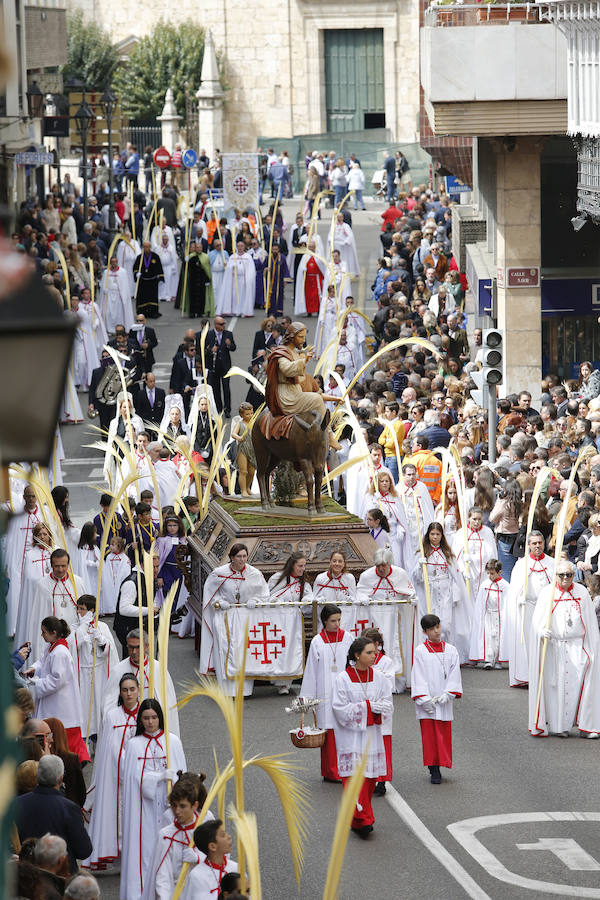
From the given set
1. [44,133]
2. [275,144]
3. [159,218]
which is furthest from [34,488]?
[275,144]

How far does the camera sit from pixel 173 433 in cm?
2155

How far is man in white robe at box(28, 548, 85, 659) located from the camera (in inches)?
541

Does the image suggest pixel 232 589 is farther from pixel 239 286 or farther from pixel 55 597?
pixel 239 286

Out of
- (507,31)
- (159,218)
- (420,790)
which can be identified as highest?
(507,31)

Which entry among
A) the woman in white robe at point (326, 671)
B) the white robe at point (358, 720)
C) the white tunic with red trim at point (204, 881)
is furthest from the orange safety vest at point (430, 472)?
the white tunic with red trim at point (204, 881)

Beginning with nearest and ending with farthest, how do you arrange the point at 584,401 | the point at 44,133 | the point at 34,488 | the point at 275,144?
1. the point at 34,488
2. the point at 584,401
3. the point at 44,133
4. the point at 275,144

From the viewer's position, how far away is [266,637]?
15461mm

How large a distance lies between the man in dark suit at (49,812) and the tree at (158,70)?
2146 inches

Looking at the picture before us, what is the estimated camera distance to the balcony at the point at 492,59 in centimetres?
2425

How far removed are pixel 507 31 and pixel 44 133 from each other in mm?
18518

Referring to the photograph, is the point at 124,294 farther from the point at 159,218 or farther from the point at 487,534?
the point at 487,534

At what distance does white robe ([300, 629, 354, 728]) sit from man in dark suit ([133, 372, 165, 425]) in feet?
36.4

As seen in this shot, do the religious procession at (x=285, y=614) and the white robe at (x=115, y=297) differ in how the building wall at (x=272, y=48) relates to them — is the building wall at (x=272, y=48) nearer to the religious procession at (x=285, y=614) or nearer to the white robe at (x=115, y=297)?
the white robe at (x=115, y=297)

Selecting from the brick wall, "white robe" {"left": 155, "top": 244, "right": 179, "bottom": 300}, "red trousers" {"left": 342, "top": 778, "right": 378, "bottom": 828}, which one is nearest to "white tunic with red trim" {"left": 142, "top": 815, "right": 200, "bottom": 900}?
"red trousers" {"left": 342, "top": 778, "right": 378, "bottom": 828}
